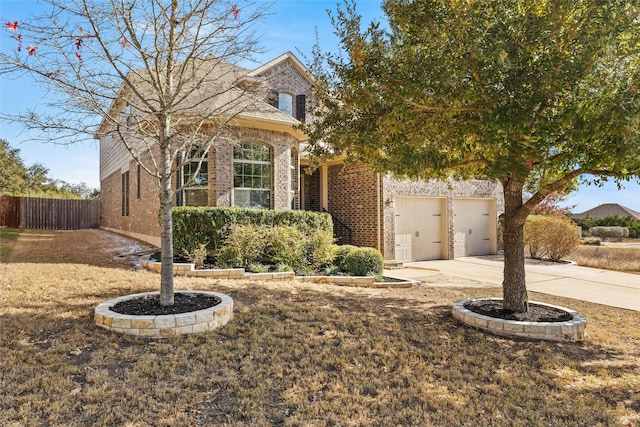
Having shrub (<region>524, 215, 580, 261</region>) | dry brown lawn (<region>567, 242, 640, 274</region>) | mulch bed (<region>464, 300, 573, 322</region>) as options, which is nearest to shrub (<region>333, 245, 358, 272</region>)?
mulch bed (<region>464, 300, 573, 322</region>)

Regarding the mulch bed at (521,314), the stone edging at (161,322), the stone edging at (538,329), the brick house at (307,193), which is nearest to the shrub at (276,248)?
the brick house at (307,193)

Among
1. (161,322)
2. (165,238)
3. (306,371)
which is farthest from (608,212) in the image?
(161,322)

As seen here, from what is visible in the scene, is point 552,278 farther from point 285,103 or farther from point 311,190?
point 285,103

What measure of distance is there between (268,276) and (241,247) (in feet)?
3.38

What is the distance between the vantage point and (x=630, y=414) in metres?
3.15

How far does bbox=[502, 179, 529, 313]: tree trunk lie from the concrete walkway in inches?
121

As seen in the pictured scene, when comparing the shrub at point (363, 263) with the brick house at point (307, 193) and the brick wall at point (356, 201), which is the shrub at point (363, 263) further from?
the brick wall at point (356, 201)

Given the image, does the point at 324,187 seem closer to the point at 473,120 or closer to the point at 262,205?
the point at 262,205

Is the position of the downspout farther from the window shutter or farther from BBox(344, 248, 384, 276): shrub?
the window shutter

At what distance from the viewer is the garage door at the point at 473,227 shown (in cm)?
Result: 1422

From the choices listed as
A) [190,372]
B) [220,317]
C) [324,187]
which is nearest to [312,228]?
[324,187]

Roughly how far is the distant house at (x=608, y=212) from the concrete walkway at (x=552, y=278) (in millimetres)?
20473

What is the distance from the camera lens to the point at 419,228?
13312mm

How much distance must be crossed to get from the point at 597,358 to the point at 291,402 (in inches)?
143
